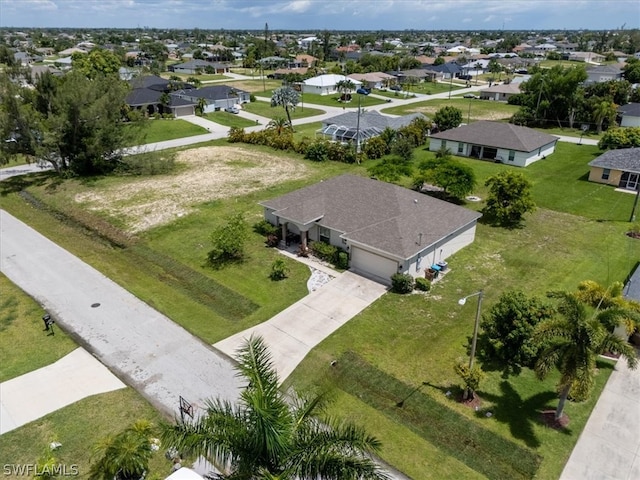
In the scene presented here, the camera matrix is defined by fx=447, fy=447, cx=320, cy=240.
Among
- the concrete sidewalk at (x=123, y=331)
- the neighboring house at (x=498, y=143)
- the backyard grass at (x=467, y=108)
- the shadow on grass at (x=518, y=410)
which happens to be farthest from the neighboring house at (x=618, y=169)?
the concrete sidewalk at (x=123, y=331)

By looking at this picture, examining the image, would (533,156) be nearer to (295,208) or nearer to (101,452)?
(295,208)

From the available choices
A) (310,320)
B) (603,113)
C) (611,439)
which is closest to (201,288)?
(310,320)

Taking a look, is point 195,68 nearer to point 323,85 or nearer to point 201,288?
point 323,85

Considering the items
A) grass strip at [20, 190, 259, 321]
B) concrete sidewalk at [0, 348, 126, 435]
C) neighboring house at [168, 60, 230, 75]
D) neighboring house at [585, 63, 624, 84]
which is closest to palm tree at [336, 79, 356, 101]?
neighboring house at [168, 60, 230, 75]

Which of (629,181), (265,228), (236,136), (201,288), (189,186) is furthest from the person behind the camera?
(236,136)

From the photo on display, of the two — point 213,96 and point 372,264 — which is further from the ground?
point 213,96

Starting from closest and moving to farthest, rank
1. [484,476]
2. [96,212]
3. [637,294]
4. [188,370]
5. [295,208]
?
[484,476] → [188,370] → [637,294] → [295,208] → [96,212]

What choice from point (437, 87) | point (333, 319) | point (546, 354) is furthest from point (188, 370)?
point (437, 87)
